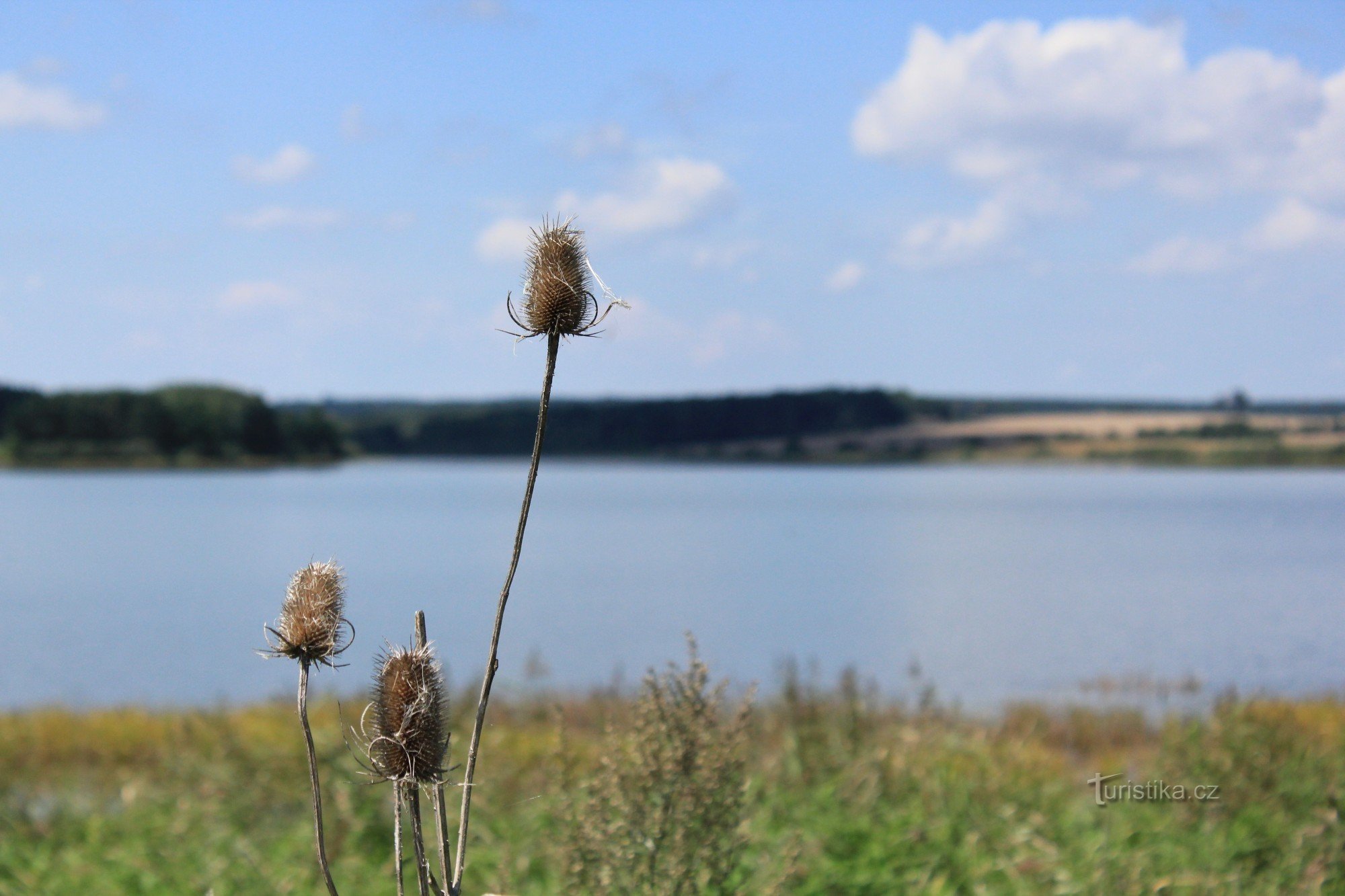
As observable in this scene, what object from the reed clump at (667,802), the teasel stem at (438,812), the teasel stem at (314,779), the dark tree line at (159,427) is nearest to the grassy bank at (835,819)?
the reed clump at (667,802)

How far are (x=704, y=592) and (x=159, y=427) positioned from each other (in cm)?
8089

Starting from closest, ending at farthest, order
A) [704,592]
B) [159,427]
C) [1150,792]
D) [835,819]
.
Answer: [835,819] < [1150,792] < [704,592] < [159,427]

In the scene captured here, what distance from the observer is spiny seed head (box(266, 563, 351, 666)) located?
1286mm

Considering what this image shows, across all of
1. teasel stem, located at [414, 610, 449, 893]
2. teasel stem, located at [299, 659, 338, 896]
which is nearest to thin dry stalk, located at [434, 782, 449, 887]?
teasel stem, located at [414, 610, 449, 893]

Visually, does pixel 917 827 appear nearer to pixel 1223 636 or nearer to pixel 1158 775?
pixel 1158 775

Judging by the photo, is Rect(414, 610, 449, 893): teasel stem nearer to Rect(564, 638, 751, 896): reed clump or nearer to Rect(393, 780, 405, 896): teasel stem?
Rect(393, 780, 405, 896): teasel stem

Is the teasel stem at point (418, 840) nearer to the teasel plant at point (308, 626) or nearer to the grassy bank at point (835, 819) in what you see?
the teasel plant at point (308, 626)

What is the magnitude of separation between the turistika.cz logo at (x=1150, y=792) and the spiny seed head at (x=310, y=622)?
17.2 ft

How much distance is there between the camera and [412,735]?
1267 millimetres

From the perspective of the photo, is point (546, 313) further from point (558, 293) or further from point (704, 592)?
point (704, 592)

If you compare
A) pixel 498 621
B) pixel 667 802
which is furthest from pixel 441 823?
pixel 667 802

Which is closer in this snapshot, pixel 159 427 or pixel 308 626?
pixel 308 626

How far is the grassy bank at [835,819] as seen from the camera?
5176 millimetres

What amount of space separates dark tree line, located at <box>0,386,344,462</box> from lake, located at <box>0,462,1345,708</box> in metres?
11.5
